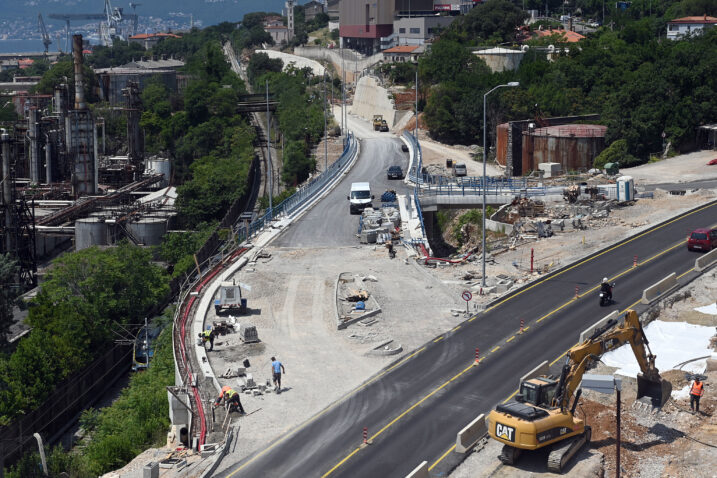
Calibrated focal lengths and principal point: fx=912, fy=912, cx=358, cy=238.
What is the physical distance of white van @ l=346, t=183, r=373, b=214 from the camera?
68062mm

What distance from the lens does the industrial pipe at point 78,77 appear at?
105319mm

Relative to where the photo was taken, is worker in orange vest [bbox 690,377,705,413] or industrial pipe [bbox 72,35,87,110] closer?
worker in orange vest [bbox 690,377,705,413]

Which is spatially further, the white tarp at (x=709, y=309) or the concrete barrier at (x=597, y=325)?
the white tarp at (x=709, y=309)

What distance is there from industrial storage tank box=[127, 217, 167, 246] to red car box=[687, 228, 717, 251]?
166 feet

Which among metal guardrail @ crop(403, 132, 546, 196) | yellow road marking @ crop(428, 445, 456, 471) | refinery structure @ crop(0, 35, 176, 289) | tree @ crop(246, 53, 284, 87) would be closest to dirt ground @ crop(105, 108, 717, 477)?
yellow road marking @ crop(428, 445, 456, 471)

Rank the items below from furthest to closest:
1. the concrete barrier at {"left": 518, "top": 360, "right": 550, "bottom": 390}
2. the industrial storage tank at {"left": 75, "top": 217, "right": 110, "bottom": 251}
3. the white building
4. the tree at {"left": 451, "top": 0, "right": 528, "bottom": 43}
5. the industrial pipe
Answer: the tree at {"left": 451, "top": 0, "right": 528, "bottom": 43} → the white building → the industrial pipe → the industrial storage tank at {"left": 75, "top": 217, "right": 110, "bottom": 251} → the concrete barrier at {"left": 518, "top": 360, "right": 550, "bottom": 390}

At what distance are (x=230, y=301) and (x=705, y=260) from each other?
24785 mm

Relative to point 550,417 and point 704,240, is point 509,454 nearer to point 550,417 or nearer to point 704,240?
point 550,417

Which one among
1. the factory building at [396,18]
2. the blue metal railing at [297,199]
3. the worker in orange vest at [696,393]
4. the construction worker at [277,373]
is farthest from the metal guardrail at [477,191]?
the factory building at [396,18]

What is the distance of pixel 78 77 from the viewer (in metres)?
108

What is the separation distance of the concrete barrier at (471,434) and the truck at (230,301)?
56.6 ft

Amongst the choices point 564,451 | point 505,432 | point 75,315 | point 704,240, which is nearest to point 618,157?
point 704,240

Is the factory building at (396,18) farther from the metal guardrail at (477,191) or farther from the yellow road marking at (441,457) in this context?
the yellow road marking at (441,457)

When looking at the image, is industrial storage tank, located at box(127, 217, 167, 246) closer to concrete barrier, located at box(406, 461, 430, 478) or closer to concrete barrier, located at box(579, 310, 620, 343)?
concrete barrier, located at box(579, 310, 620, 343)
